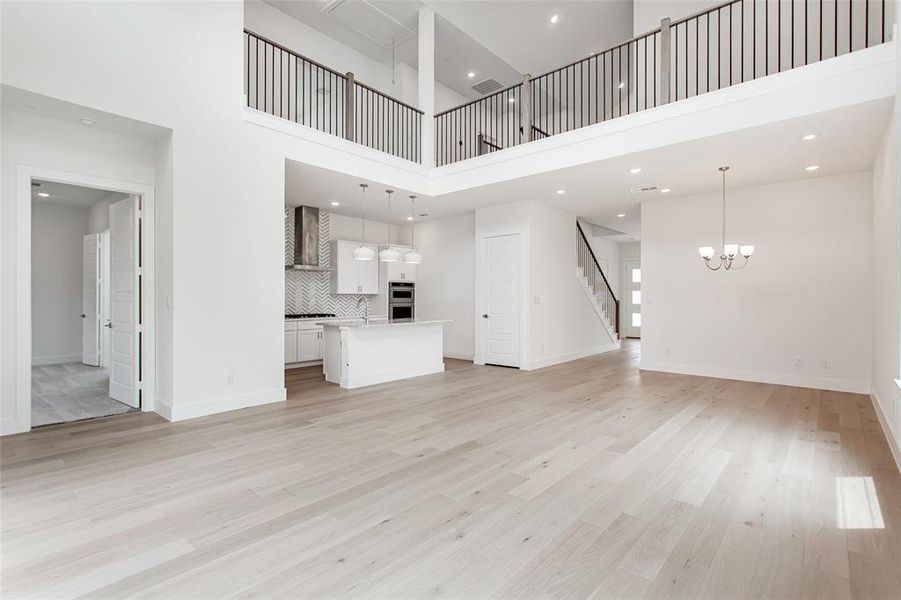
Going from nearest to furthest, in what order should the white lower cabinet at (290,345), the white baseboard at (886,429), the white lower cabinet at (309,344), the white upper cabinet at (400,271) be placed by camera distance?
the white baseboard at (886,429) → the white lower cabinet at (290,345) → the white lower cabinet at (309,344) → the white upper cabinet at (400,271)

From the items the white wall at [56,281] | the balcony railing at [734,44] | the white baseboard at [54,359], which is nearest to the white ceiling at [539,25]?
the balcony railing at [734,44]

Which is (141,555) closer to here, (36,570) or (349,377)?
(36,570)

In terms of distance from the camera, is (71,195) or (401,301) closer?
(71,195)

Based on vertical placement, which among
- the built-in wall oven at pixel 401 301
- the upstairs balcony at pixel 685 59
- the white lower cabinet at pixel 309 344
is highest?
the upstairs balcony at pixel 685 59

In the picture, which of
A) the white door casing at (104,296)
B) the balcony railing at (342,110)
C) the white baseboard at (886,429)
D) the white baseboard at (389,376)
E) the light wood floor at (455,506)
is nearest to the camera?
the light wood floor at (455,506)

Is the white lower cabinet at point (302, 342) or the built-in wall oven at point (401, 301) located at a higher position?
the built-in wall oven at point (401, 301)

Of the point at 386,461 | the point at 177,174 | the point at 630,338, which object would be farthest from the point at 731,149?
the point at 630,338

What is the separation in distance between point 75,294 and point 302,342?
487cm

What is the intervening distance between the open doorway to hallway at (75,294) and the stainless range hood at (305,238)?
8.27 ft

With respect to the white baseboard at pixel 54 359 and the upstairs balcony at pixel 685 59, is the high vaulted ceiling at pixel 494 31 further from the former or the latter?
the white baseboard at pixel 54 359

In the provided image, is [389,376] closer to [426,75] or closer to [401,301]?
[401,301]

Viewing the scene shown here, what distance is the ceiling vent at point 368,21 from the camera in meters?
6.71

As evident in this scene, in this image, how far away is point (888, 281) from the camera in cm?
382

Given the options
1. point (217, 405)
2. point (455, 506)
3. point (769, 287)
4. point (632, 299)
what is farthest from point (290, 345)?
point (632, 299)
